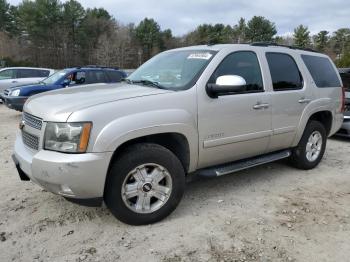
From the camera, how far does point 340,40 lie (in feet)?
232

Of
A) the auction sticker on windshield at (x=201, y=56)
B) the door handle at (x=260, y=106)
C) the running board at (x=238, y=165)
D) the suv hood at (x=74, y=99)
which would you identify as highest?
the auction sticker on windshield at (x=201, y=56)

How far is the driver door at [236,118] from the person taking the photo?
13.1 feet

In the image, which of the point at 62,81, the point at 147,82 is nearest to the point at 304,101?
the point at 147,82

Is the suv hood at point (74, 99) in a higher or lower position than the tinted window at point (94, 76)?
higher

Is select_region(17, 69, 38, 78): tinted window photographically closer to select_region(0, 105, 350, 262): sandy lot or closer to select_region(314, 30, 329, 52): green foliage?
select_region(0, 105, 350, 262): sandy lot

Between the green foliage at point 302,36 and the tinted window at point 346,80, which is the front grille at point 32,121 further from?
the green foliage at point 302,36

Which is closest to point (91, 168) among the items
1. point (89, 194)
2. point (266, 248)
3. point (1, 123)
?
point (89, 194)

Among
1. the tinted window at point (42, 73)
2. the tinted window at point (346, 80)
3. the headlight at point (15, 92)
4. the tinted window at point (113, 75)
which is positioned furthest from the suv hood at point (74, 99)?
the tinted window at point (42, 73)

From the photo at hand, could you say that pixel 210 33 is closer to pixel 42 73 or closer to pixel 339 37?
pixel 339 37

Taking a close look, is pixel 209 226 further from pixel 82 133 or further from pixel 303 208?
pixel 82 133

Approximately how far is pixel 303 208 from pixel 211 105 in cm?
157

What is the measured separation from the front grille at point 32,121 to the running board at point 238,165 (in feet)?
5.73

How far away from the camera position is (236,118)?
4223 millimetres

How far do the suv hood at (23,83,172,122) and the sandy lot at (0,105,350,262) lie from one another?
1.11 metres
